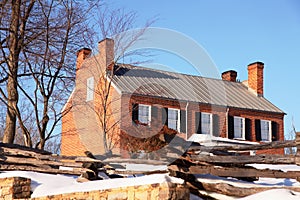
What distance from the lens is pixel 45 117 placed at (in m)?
15.6

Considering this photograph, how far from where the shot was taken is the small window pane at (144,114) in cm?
2444

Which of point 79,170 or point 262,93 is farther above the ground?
point 262,93

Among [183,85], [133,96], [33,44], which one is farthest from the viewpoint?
[183,85]

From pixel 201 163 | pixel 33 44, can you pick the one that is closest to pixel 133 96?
pixel 33 44

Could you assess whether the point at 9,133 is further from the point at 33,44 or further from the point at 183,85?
the point at 183,85

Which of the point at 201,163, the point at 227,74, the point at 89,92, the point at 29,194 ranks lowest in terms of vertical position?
the point at 29,194

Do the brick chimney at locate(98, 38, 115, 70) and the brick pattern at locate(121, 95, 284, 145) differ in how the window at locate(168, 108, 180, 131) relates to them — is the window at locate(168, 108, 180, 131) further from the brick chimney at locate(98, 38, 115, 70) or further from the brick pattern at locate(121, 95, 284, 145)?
the brick chimney at locate(98, 38, 115, 70)

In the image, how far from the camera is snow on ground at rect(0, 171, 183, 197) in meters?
6.58

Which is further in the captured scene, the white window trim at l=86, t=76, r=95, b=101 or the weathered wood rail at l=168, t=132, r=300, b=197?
the white window trim at l=86, t=76, r=95, b=101

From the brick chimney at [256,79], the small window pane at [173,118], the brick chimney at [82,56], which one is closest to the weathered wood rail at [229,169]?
the brick chimney at [82,56]

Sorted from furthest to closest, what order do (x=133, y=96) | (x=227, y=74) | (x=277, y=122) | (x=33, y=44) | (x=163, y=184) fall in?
(x=227, y=74) → (x=277, y=122) → (x=133, y=96) → (x=33, y=44) → (x=163, y=184)

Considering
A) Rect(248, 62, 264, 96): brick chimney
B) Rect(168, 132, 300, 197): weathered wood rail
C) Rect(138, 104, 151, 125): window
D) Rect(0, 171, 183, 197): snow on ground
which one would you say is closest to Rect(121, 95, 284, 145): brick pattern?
Rect(138, 104, 151, 125): window

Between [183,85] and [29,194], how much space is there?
2036cm

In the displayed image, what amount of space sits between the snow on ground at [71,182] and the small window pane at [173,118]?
55.6 ft
